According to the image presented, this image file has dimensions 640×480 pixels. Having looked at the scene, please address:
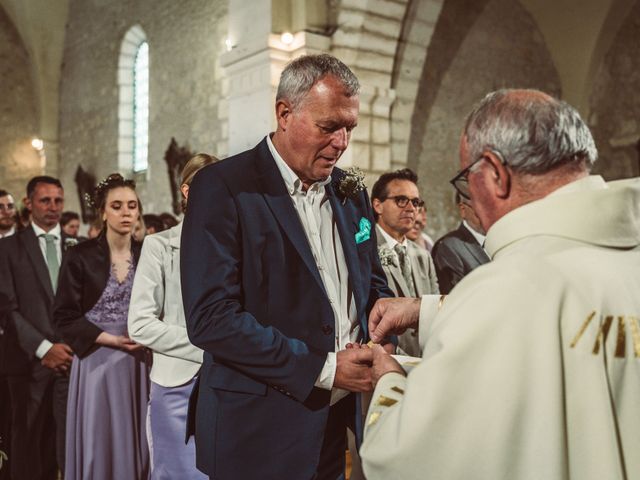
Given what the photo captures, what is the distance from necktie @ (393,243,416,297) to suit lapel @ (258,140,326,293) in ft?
6.90

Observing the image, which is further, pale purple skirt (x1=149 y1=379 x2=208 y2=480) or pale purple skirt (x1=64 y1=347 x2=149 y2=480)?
pale purple skirt (x1=64 y1=347 x2=149 y2=480)

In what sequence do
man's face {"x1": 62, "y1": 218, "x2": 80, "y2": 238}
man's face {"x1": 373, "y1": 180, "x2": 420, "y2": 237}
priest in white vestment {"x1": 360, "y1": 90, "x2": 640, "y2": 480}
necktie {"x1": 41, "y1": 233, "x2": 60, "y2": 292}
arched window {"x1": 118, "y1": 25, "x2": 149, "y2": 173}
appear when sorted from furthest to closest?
arched window {"x1": 118, "y1": 25, "x2": 149, "y2": 173} < man's face {"x1": 62, "y1": 218, "x2": 80, "y2": 238} < necktie {"x1": 41, "y1": 233, "x2": 60, "y2": 292} < man's face {"x1": 373, "y1": 180, "x2": 420, "y2": 237} < priest in white vestment {"x1": 360, "y1": 90, "x2": 640, "y2": 480}

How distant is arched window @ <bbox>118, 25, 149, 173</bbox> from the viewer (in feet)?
39.8

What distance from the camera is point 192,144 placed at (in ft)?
33.7

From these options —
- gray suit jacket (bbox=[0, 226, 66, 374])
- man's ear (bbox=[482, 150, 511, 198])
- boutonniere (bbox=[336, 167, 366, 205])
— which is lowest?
gray suit jacket (bbox=[0, 226, 66, 374])

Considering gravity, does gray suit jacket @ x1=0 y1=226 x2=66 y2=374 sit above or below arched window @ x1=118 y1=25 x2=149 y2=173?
below

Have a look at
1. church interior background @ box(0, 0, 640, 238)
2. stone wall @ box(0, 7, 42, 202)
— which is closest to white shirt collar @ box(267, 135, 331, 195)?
church interior background @ box(0, 0, 640, 238)

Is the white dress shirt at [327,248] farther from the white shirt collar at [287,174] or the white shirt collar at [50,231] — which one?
the white shirt collar at [50,231]

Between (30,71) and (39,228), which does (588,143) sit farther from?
(30,71)

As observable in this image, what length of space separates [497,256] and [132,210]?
2.57 meters

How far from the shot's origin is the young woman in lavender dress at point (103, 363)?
9.93 ft

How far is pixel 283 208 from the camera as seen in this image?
1.68 m

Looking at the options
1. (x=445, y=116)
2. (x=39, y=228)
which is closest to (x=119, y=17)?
(x=445, y=116)

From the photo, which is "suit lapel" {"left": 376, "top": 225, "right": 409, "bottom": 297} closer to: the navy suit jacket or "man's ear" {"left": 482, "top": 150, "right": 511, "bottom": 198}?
the navy suit jacket
